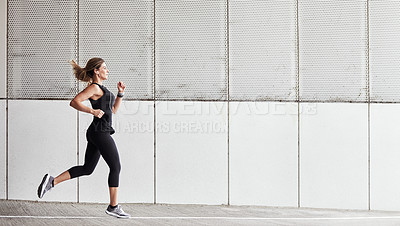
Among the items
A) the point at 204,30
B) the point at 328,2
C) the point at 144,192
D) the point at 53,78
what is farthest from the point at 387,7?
the point at 53,78

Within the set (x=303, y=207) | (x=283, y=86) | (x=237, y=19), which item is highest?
(x=237, y=19)

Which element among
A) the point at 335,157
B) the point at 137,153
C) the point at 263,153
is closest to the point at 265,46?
the point at 263,153

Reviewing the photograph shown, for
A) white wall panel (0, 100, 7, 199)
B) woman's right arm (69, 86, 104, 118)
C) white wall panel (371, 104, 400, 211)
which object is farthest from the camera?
white wall panel (0, 100, 7, 199)

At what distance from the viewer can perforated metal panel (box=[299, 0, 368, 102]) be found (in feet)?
26.2

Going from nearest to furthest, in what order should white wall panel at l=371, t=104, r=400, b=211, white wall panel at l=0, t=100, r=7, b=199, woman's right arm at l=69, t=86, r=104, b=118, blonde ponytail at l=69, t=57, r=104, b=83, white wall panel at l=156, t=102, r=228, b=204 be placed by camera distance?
woman's right arm at l=69, t=86, r=104, b=118 < blonde ponytail at l=69, t=57, r=104, b=83 < white wall panel at l=371, t=104, r=400, b=211 < white wall panel at l=156, t=102, r=228, b=204 < white wall panel at l=0, t=100, r=7, b=199

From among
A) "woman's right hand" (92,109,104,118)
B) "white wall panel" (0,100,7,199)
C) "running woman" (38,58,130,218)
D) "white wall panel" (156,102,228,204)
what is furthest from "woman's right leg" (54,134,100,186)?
"white wall panel" (0,100,7,199)

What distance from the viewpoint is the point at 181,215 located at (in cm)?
723

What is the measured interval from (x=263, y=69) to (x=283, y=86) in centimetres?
43

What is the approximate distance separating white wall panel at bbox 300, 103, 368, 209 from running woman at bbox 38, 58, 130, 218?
313cm

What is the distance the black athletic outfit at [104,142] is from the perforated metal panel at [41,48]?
196 centimetres

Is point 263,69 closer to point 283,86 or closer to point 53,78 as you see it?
point 283,86

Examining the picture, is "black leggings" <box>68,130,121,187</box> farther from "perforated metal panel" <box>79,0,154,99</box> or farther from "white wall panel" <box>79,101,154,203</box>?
"perforated metal panel" <box>79,0,154,99</box>

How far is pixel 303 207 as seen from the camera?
8.01 m

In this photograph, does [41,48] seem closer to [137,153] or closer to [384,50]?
[137,153]
